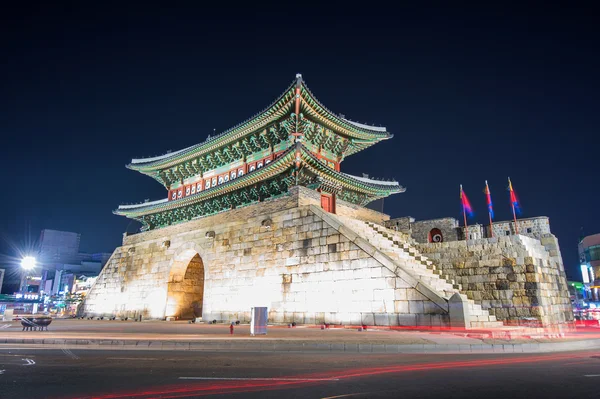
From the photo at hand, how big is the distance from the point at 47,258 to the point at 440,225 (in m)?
87.9

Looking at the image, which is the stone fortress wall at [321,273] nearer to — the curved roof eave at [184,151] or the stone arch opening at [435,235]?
the stone arch opening at [435,235]

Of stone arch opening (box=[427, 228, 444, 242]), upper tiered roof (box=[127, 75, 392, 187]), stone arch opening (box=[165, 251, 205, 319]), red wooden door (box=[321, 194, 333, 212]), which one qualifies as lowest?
stone arch opening (box=[165, 251, 205, 319])

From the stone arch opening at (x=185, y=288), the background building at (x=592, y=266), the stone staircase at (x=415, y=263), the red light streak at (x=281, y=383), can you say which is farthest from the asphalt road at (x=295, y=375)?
the background building at (x=592, y=266)

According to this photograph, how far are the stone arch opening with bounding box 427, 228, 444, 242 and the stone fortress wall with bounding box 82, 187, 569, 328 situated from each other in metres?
1.02

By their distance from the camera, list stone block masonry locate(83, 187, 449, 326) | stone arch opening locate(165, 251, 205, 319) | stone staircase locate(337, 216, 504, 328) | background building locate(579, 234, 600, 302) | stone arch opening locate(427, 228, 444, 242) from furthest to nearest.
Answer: background building locate(579, 234, 600, 302) < stone arch opening locate(165, 251, 205, 319) < stone arch opening locate(427, 228, 444, 242) < stone block masonry locate(83, 187, 449, 326) < stone staircase locate(337, 216, 504, 328)

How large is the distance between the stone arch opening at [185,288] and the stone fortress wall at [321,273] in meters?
A: 0.06

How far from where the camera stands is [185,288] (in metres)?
21.1

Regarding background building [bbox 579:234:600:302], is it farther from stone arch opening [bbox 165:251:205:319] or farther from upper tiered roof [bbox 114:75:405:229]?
stone arch opening [bbox 165:251:205:319]

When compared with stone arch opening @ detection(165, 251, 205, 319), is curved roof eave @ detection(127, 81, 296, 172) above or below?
above

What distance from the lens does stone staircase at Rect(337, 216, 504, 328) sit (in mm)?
10703

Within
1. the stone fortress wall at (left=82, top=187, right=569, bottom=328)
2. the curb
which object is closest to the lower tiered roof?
the stone fortress wall at (left=82, top=187, right=569, bottom=328)

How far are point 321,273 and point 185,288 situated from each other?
1063 centimetres

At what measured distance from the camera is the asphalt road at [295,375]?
3.89 m

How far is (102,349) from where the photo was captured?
7957mm
